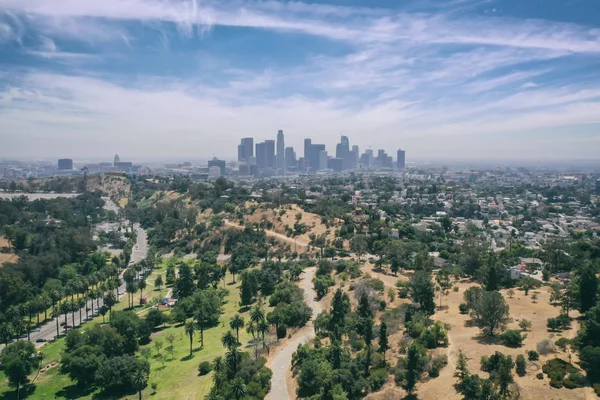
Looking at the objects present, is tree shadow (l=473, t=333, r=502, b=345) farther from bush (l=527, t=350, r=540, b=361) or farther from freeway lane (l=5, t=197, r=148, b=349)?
freeway lane (l=5, t=197, r=148, b=349)

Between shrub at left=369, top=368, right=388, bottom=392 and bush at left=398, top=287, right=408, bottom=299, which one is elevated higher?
bush at left=398, top=287, right=408, bottom=299

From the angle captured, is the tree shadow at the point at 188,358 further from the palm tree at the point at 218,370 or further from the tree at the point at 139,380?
the palm tree at the point at 218,370

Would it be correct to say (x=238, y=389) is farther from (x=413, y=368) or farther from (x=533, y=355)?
(x=533, y=355)

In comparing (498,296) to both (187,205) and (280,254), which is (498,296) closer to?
(280,254)

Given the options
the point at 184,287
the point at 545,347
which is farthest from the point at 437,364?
the point at 184,287

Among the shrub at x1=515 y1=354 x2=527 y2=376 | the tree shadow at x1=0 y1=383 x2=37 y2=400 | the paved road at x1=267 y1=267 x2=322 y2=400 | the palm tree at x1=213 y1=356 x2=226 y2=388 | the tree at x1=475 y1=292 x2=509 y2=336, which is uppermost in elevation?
the tree at x1=475 y1=292 x2=509 y2=336

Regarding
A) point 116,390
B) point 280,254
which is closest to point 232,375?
point 116,390

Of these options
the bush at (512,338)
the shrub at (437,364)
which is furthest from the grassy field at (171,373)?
the bush at (512,338)

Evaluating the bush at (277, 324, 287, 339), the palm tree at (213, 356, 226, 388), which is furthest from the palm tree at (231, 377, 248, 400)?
the bush at (277, 324, 287, 339)
